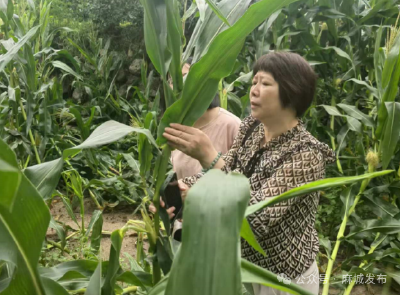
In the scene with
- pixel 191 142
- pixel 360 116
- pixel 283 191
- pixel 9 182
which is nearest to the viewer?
pixel 9 182

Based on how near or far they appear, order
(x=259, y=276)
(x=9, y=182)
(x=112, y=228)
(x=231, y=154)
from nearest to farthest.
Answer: (x=9, y=182), (x=259, y=276), (x=231, y=154), (x=112, y=228)

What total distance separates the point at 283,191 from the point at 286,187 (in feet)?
0.04

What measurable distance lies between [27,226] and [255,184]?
52 centimetres

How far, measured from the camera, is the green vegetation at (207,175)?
31 cm

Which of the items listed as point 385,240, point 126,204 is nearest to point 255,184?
point 385,240

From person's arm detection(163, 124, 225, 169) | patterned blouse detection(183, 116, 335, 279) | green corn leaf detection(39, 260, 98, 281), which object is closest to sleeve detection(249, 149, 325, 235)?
patterned blouse detection(183, 116, 335, 279)

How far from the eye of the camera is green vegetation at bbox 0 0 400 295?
0.31 metres

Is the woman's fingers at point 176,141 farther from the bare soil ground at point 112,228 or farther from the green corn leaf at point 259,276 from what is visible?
the bare soil ground at point 112,228

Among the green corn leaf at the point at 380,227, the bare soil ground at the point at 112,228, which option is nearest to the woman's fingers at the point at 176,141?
the green corn leaf at the point at 380,227

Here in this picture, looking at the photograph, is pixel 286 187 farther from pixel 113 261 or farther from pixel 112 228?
pixel 112 228

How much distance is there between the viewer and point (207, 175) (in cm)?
32

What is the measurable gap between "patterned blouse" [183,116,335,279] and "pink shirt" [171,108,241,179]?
0.66ft

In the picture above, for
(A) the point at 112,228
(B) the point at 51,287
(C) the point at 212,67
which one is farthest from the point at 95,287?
(A) the point at 112,228

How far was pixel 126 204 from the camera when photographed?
2232 mm
